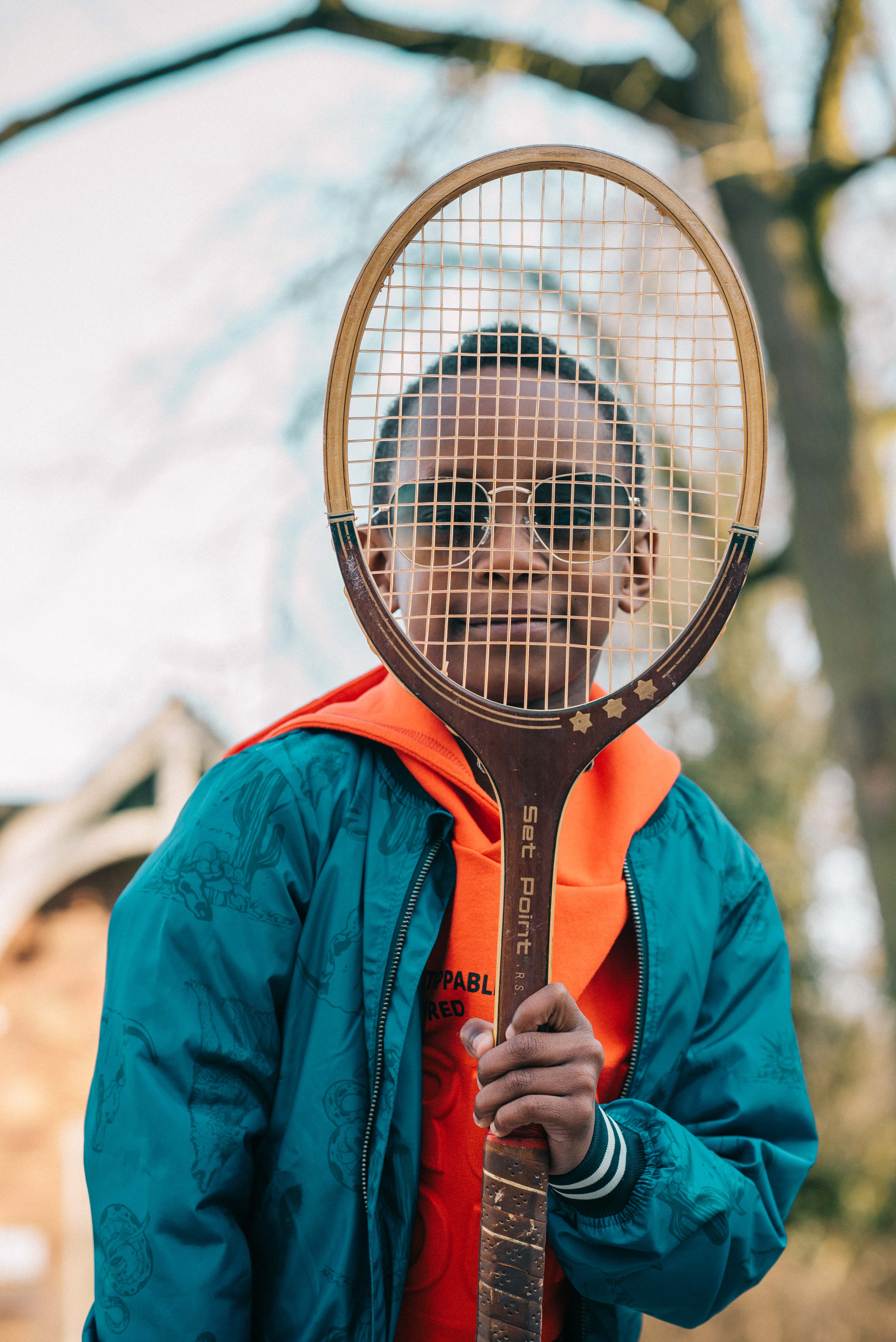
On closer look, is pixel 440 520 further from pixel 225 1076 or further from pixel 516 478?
pixel 225 1076

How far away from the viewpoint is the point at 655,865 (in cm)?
166

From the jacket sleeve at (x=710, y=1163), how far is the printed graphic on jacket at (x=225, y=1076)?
0.39 metres

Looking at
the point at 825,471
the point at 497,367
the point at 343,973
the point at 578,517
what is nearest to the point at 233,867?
the point at 343,973

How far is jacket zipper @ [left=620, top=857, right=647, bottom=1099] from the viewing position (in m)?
1.55

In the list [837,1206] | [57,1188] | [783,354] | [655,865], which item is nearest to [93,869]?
[57,1188]

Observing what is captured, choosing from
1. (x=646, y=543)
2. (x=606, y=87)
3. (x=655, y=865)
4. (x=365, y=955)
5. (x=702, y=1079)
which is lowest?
(x=702, y=1079)

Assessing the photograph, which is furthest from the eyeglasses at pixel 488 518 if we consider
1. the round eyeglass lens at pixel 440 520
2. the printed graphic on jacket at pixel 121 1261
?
the printed graphic on jacket at pixel 121 1261

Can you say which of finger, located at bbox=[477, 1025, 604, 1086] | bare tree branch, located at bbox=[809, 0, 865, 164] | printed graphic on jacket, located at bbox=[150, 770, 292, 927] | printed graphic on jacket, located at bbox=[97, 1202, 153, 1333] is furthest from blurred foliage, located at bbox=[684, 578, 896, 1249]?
printed graphic on jacket, located at bbox=[97, 1202, 153, 1333]

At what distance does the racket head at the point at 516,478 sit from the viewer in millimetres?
1508

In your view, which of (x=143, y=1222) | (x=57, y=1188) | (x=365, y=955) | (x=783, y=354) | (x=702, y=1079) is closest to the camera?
(x=143, y=1222)

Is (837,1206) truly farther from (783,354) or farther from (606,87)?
(606,87)

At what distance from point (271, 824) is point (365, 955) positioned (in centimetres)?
21

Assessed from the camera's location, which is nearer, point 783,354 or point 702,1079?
point 702,1079

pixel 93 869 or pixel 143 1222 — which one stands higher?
pixel 93 869
